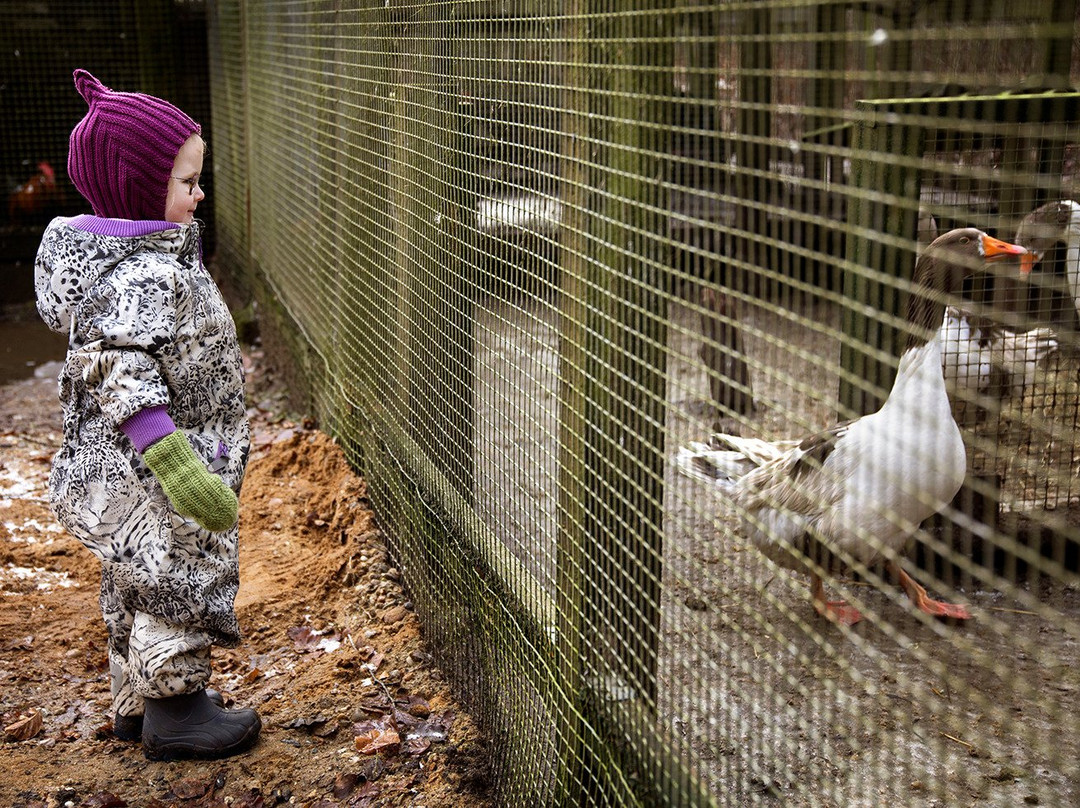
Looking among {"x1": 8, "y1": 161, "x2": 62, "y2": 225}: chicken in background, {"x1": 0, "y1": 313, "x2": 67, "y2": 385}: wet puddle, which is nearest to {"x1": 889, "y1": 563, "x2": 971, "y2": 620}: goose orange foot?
{"x1": 0, "y1": 313, "x2": 67, "y2": 385}: wet puddle

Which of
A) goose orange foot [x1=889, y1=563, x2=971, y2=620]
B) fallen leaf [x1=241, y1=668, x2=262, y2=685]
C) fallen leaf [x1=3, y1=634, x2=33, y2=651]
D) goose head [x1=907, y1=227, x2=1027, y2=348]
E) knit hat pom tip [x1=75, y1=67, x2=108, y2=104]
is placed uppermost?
knit hat pom tip [x1=75, y1=67, x2=108, y2=104]

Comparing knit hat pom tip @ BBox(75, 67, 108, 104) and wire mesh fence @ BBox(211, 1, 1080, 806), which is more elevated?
knit hat pom tip @ BBox(75, 67, 108, 104)

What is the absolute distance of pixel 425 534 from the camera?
154 inches

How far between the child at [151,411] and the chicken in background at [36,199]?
8261 millimetres

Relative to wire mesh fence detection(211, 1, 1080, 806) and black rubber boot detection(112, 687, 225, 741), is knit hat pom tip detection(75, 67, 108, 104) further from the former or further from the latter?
black rubber boot detection(112, 687, 225, 741)

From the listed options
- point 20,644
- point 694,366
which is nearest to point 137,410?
point 694,366

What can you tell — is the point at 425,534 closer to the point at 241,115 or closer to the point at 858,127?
the point at 858,127

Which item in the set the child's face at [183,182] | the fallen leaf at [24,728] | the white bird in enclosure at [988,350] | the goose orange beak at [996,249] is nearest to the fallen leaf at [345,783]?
the fallen leaf at [24,728]

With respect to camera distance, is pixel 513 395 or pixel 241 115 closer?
pixel 513 395

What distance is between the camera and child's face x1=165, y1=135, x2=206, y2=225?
3.20 m

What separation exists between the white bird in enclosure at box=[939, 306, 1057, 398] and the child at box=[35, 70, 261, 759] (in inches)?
110

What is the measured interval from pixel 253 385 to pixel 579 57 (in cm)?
574

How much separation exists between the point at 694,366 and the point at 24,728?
8.31ft

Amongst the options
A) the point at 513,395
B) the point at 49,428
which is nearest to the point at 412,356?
the point at 513,395
